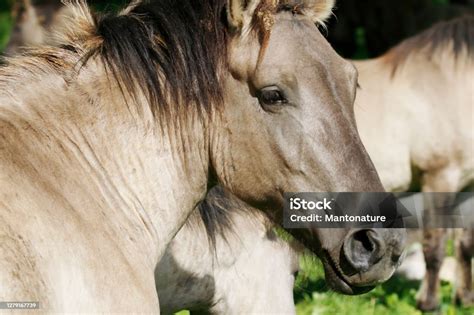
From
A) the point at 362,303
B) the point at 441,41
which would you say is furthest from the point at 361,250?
the point at 441,41

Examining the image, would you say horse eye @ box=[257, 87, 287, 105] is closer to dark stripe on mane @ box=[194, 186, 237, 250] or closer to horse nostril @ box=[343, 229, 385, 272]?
horse nostril @ box=[343, 229, 385, 272]

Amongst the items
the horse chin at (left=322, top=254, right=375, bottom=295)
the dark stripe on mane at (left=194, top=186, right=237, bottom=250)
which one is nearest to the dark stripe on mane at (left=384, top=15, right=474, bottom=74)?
the dark stripe on mane at (left=194, top=186, right=237, bottom=250)

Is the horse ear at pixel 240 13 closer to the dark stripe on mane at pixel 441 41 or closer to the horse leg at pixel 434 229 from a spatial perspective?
the horse leg at pixel 434 229

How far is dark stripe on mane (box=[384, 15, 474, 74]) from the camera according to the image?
773 centimetres

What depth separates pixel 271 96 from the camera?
10.4 feet

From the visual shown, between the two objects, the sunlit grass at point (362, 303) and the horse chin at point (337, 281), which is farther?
the sunlit grass at point (362, 303)

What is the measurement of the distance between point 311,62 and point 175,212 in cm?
72

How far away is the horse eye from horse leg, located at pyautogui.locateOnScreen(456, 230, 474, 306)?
421 cm

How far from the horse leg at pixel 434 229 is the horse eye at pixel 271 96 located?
414cm

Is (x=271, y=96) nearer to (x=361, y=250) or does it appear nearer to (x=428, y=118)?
(x=361, y=250)

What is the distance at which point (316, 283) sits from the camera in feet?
18.9

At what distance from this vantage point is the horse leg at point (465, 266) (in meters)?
6.97

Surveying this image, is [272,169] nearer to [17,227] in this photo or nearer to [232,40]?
[232,40]

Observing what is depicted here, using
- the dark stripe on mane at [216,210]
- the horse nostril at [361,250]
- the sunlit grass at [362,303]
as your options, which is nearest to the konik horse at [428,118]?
the sunlit grass at [362,303]
